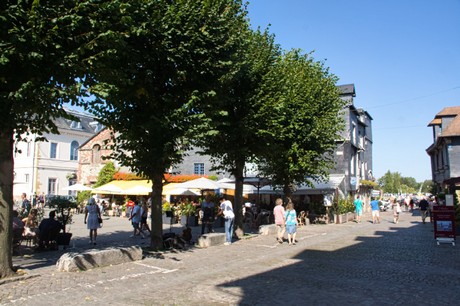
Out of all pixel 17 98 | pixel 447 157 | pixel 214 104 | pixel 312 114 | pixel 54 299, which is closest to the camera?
pixel 54 299

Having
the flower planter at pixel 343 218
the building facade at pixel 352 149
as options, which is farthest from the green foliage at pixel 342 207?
the building facade at pixel 352 149

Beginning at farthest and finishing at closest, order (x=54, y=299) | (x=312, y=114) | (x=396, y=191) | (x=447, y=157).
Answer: (x=396, y=191) → (x=447, y=157) → (x=312, y=114) → (x=54, y=299)

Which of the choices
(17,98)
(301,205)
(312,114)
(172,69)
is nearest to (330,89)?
(312,114)

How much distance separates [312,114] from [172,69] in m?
10.3

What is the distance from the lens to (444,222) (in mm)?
14594

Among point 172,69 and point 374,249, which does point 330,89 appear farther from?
point 172,69

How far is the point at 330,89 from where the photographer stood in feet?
69.7

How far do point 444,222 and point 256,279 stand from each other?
9.95 meters

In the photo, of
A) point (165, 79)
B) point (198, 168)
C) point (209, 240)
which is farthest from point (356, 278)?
point (198, 168)

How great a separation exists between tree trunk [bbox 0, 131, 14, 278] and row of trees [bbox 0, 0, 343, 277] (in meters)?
0.02

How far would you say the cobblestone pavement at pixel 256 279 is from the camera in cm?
671

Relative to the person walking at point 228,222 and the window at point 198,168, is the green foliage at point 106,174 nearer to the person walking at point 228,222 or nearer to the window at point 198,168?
the window at point 198,168

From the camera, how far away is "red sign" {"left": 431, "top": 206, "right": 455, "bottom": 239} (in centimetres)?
1441

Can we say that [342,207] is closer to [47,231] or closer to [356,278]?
[356,278]
